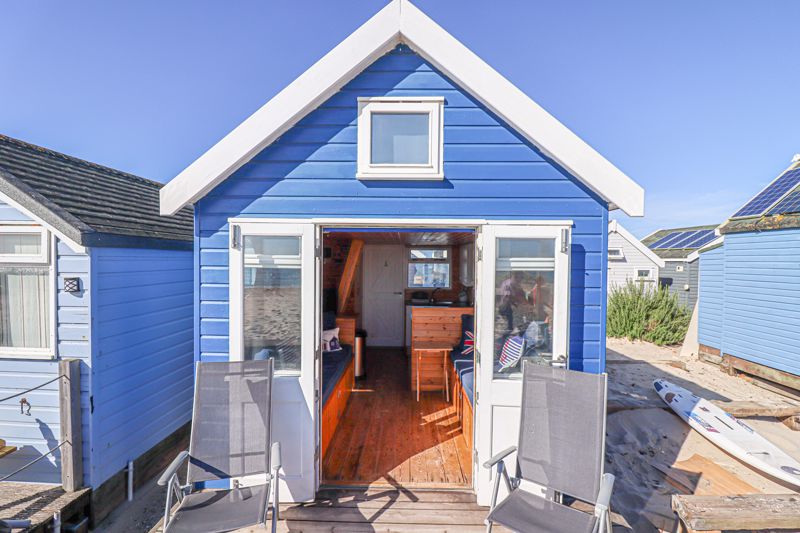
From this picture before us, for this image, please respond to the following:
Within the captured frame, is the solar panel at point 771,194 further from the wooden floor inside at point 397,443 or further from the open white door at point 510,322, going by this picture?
the wooden floor inside at point 397,443

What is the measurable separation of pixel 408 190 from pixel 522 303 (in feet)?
4.60

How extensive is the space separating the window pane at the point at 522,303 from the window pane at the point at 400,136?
1.10 meters

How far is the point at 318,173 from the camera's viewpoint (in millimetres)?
3010

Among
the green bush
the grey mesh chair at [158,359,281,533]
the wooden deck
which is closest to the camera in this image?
the grey mesh chair at [158,359,281,533]

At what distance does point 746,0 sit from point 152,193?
38.5 ft

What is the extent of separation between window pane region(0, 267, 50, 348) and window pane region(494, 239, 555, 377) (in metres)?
4.42

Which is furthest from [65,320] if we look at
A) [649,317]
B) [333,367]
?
[649,317]

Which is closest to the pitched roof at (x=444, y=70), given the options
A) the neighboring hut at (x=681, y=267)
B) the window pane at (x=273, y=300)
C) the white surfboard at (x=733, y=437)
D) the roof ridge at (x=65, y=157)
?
the window pane at (x=273, y=300)

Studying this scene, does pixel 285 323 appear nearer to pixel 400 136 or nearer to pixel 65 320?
pixel 400 136

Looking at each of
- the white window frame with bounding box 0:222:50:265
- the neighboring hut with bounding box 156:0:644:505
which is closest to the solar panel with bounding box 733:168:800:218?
the neighboring hut with bounding box 156:0:644:505

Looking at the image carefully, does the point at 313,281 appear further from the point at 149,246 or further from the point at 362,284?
the point at 362,284

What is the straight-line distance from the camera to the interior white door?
849 cm

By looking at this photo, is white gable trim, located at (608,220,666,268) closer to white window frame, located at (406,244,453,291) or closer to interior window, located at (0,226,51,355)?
white window frame, located at (406,244,453,291)

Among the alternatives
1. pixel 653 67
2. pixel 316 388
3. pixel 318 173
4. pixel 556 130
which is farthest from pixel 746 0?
pixel 316 388
